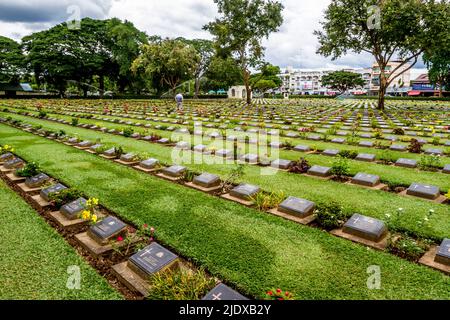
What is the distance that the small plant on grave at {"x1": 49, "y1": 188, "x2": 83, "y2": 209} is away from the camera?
15.1 feet

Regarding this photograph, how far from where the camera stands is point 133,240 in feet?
12.2

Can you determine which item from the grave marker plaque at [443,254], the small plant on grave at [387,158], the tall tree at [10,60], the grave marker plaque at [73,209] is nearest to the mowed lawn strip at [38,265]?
the grave marker plaque at [73,209]

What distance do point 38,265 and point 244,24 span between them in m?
28.7

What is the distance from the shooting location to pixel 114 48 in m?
43.9

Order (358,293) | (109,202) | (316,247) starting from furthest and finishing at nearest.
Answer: (109,202) < (316,247) < (358,293)

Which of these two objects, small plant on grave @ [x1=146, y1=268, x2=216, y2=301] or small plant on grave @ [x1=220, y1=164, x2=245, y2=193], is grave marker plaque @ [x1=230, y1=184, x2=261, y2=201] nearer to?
small plant on grave @ [x1=220, y1=164, x2=245, y2=193]

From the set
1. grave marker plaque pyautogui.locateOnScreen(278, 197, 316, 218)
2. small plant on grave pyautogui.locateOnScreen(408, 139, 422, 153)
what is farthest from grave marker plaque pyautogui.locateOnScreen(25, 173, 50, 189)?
small plant on grave pyautogui.locateOnScreen(408, 139, 422, 153)

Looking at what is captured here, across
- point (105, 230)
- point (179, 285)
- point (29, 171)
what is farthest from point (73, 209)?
point (179, 285)

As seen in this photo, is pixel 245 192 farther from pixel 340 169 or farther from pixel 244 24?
pixel 244 24

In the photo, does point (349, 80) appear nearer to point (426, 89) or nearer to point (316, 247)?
point (426, 89)

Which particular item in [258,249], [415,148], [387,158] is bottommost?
[258,249]

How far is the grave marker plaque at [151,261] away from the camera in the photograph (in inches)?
118
